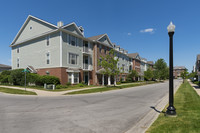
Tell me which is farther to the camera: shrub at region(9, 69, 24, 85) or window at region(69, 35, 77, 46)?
window at region(69, 35, 77, 46)

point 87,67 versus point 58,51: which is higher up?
point 58,51

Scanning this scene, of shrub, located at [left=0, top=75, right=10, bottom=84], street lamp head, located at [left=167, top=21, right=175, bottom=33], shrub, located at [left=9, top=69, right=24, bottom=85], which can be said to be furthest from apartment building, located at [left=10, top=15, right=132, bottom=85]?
street lamp head, located at [left=167, top=21, right=175, bottom=33]

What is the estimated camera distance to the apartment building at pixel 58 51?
20.8 metres

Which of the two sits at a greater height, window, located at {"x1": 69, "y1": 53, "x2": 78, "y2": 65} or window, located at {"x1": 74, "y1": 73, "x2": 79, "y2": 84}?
window, located at {"x1": 69, "y1": 53, "x2": 78, "y2": 65}

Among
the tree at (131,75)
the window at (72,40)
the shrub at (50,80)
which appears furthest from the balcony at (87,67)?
the tree at (131,75)

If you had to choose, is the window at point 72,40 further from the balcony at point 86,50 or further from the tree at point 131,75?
the tree at point 131,75

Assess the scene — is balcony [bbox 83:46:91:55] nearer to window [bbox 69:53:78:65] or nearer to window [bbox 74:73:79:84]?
window [bbox 69:53:78:65]

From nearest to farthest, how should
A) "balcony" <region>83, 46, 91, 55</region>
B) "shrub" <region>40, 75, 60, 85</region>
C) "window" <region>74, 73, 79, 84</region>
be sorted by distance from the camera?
"shrub" <region>40, 75, 60, 85</region>, "window" <region>74, 73, 79, 84</region>, "balcony" <region>83, 46, 91, 55</region>

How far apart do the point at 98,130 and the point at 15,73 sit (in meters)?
23.2

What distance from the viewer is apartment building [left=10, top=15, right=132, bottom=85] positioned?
818 inches

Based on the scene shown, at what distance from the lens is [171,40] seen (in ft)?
20.7

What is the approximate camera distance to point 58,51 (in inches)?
806

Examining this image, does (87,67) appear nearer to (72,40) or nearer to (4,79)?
(72,40)

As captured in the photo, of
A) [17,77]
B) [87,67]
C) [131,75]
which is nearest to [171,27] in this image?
[87,67]
